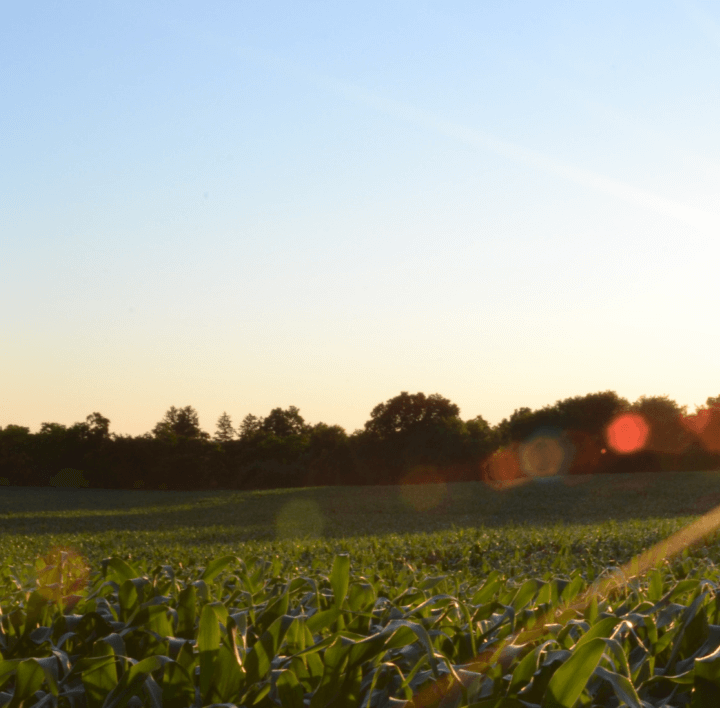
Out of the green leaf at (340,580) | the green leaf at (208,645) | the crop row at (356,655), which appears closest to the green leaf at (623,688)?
the crop row at (356,655)

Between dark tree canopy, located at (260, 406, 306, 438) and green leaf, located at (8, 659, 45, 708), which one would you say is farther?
dark tree canopy, located at (260, 406, 306, 438)

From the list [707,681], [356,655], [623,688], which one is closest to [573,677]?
[623,688]

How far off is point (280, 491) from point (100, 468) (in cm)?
2361

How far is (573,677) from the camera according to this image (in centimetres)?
137

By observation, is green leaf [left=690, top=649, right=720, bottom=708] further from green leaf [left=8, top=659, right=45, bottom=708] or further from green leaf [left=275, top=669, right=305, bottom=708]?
green leaf [left=8, top=659, right=45, bottom=708]

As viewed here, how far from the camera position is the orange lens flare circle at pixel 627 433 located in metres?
44.1

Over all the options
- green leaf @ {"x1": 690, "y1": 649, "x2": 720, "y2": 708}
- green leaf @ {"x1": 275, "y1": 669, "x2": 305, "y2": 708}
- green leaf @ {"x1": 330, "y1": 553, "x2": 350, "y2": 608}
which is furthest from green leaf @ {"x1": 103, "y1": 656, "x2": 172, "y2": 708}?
green leaf @ {"x1": 690, "y1": 649, "x2": 720, "y2": 708}

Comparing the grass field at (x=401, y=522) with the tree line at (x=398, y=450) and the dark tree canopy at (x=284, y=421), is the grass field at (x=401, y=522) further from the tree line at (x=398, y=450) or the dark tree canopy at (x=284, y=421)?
the dark tree canopy at (x=284, y=421)

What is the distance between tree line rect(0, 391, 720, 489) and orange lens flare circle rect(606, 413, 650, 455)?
0.30ft

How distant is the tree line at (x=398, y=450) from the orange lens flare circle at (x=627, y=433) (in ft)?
0.30

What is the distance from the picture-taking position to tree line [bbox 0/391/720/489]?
43.9 m

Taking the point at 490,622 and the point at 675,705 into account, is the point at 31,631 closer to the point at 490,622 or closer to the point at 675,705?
the point at 490,622

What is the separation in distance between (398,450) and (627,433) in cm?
1691

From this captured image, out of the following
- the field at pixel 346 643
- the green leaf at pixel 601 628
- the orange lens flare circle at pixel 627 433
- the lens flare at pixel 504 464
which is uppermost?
the green leaf at pixel 601 628
